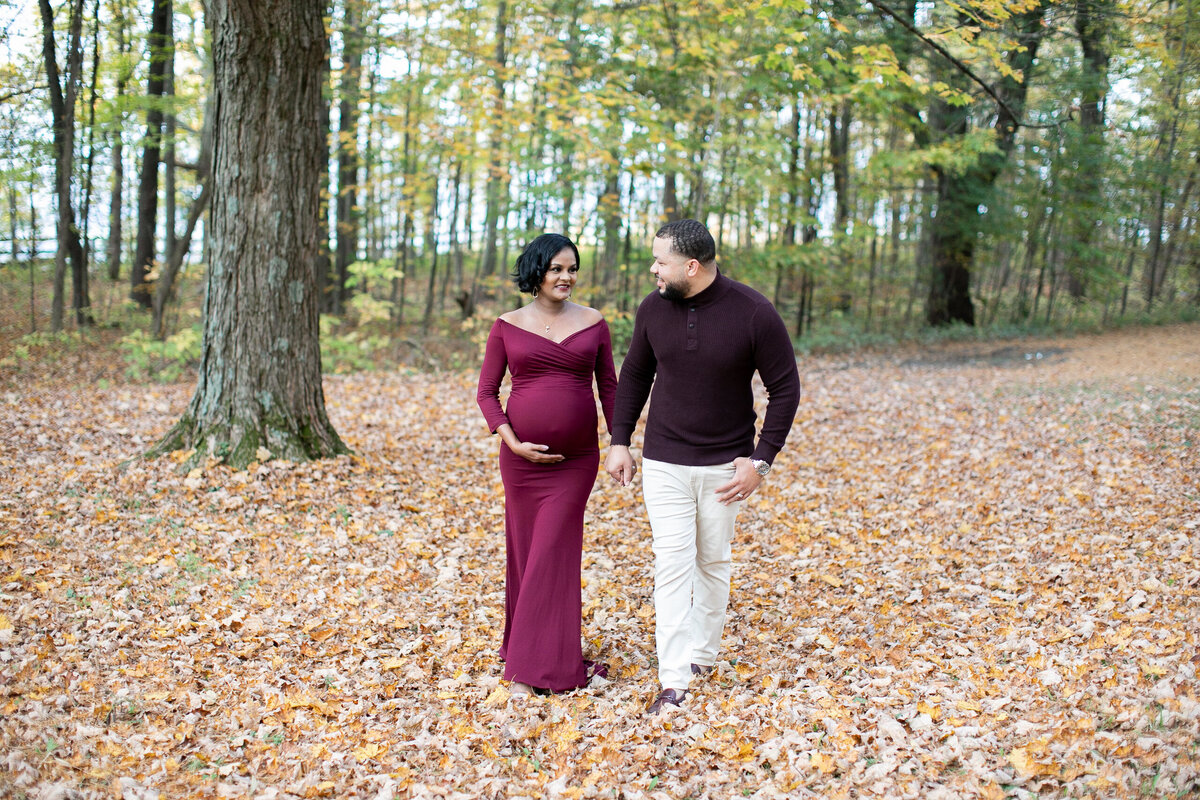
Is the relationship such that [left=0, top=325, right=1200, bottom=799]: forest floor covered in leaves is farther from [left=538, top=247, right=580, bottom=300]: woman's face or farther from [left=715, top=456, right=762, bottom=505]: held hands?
[left=538, top=247, right=580, bottom=300]: woman's face

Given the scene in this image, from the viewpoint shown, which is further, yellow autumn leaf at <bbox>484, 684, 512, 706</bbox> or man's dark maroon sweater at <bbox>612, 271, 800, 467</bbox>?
yellow autumn leaf at <bbox>484, 684, 512, 706</bbox>

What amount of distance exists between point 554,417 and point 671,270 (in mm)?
892

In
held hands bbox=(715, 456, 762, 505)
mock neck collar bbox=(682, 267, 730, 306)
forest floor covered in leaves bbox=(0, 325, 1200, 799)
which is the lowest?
forest floor covered in leaves bbox=(0, 325, 1200, 799)

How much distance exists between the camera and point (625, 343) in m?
15.6

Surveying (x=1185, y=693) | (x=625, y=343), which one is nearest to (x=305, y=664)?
(x=1185, y=693)

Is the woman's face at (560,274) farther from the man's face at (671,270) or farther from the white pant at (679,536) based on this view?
the white pant at (679,536)

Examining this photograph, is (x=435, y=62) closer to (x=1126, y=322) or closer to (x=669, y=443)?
(x=669, y=443)

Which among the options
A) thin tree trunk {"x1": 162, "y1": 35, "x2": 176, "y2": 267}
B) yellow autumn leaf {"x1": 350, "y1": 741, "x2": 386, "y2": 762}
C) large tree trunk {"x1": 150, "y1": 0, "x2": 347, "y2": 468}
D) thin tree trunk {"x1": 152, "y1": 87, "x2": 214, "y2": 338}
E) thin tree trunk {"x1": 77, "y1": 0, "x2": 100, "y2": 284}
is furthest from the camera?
thin tree trunk {"x1": 77, "y1": 0, "x2": 100, "y2": 284}

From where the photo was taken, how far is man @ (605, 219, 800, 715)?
371cm

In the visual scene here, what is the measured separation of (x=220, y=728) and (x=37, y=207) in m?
19.6

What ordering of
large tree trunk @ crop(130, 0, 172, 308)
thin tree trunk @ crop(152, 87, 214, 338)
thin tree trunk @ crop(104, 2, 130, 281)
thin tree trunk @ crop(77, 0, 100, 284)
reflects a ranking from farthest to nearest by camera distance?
thin tree trunk @ crop(77, 0, 100, 284) < large tree trunk @ crop(130, 0, 172, 308) < thin tree trunk @ crop(104, 2, 130, 281) < thin tree trunk @ crop(152, 87, 214, 338)

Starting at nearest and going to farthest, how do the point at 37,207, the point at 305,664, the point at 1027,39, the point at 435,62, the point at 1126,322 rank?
1. the point at 305,664
2. the point at 1027,39
3. the point at 435,62
4. the point at 37,207
5. the point at 1126,322

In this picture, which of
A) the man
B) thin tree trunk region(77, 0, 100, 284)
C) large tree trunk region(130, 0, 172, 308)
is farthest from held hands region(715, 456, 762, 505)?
thin tree trunk region(77, 0, 100, 284)

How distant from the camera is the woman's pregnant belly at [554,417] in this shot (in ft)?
13.0
